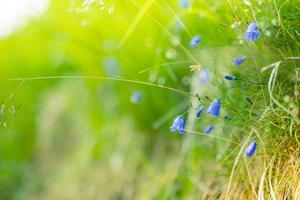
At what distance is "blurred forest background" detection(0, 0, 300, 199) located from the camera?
4.94 ft

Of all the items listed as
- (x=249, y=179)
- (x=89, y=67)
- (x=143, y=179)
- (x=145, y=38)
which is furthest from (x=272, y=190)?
(x=89, y=67)

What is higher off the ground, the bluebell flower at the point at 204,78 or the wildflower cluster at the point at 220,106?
the wildflower cluster at the point at 220,106

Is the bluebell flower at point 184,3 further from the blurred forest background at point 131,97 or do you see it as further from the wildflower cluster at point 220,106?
the wildflower cluster at point 220,106

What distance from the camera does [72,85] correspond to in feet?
11.4

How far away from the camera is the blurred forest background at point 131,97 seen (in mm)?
1505

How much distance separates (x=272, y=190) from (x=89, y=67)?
66.0 inches

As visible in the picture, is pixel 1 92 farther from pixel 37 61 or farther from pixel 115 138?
pixel 115 138

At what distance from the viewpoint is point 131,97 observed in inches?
103

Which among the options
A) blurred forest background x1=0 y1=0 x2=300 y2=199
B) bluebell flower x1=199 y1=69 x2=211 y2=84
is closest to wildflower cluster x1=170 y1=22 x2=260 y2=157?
blurred forest background x1=0 y1=0 x2=300 y2=199

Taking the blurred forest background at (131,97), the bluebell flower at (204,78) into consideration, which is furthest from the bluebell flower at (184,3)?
the bluebell flower at (204,78)

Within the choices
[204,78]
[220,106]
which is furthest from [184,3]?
A: [220,106]

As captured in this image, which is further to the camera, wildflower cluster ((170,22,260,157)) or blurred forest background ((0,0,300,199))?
blurred forest background ((0,0,300,199))

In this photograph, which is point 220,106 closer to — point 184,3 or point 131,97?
point 184,3

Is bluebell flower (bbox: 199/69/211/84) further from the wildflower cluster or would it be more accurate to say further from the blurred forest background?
the wildflower cluster
